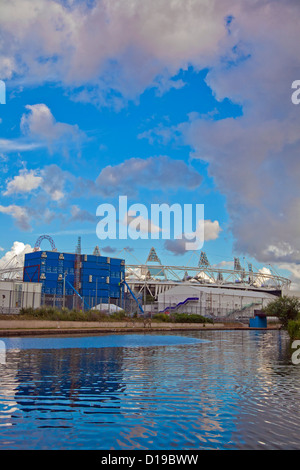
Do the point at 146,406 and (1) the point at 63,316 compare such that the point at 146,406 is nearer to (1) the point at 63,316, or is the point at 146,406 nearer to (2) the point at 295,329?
(2) the point at 295,329

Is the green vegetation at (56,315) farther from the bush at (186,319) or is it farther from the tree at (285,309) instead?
the tree at (285,309)

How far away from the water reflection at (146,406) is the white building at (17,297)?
27.2 metres

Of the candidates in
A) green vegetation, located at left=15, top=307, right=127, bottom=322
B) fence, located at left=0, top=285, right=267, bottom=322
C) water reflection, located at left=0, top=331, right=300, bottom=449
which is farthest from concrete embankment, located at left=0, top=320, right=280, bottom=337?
water reflection, located at left=0, top=331, right=300, bottom=449

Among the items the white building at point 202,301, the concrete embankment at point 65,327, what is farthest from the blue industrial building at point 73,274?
the concrete embankment at point 65,327

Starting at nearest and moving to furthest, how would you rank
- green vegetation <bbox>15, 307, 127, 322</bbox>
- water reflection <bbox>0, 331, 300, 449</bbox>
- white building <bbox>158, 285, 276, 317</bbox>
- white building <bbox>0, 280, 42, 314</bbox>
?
water reflection <bbox>0, 331, 300, 449</bbox>
green vegetation <bbox>15, 307, 127, 322</bbox>
white building <bbox>0, 280, 42, 314</bbox>
white building <bbox>158, 285, 276, 317</bbox>

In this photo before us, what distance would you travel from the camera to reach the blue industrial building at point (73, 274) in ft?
281

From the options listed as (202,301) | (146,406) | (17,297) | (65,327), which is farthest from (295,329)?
(202,301)

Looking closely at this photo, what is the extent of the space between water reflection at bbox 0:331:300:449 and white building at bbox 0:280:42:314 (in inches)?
1070

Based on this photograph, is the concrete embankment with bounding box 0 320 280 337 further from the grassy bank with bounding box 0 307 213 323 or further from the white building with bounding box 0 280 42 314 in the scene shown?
the white building with bounding box 0 280 42 314

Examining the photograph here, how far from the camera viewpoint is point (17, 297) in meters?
53.6

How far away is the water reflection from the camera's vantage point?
22.1 feet

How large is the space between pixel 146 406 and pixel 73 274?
81.4 metres
